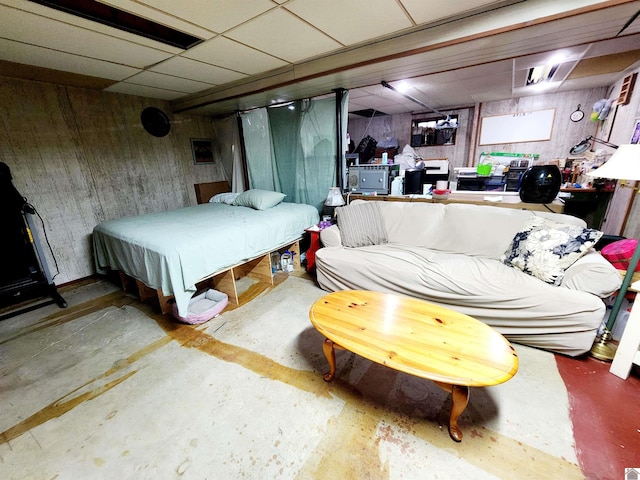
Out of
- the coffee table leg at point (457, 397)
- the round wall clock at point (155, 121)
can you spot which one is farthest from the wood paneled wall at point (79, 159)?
the coffee table leg at point (457, 397)

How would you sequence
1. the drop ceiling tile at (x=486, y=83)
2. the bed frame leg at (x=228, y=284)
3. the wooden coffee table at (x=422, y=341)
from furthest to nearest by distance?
the drop ceiling tile at (x=486, y=83) < the bed frame leg at (x=228, y=284) < the wooden coffee table at (x=422, y=341)

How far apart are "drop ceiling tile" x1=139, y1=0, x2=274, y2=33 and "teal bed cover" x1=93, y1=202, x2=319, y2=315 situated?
1536mm

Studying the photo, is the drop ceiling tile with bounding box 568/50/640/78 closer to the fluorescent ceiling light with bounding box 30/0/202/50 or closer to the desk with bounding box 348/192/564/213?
the desk with bounding box 348/192/564/213

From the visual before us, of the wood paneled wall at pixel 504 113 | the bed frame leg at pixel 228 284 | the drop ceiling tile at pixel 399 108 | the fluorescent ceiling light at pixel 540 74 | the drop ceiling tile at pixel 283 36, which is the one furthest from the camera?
the drop ceiling tile at pixel 399 108

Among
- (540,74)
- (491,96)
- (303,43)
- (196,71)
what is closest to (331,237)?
(303,43)

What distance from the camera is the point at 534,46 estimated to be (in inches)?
76.2

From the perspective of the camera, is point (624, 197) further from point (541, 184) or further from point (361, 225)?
point (361, 225)

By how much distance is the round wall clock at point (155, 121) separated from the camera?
360 cm

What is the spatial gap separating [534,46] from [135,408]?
144 inches

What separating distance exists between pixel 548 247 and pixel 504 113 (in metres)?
4.67

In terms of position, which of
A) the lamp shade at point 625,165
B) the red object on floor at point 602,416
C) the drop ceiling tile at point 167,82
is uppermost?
the drop ceiling tile at point 167,82

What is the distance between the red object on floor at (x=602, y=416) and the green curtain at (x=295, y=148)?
2742mm

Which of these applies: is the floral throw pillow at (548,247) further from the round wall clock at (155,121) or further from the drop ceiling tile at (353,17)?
the round wall clock at (155,121)

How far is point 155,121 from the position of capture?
3.71 metres
